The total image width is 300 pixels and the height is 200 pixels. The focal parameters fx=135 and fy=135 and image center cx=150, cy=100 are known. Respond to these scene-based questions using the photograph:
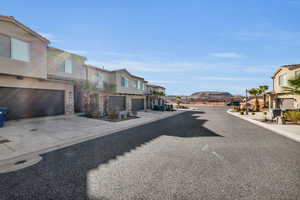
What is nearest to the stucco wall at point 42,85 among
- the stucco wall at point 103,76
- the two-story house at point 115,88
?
the two-story house at point 115,88

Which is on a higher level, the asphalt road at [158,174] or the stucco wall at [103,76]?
the stucco wall at [103,76]

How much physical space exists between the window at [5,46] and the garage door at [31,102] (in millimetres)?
2521

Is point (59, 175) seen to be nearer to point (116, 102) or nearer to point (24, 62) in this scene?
point (24, 62)

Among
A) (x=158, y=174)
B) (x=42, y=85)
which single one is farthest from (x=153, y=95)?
(x=158, y=174)

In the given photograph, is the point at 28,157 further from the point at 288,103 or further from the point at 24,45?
Result: the point at 288,103

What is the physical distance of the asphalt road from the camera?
9.81ft

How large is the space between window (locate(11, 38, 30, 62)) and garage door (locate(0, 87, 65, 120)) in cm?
250

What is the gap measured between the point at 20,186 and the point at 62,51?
1466 centimetres

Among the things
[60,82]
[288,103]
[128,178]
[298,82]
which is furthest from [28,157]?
[288,103]

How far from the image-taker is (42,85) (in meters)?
12.2

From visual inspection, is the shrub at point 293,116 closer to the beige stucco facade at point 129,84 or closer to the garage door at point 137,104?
the beige stucco facade at point 129,84

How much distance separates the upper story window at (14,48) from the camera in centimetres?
962

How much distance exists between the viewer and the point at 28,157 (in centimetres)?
480

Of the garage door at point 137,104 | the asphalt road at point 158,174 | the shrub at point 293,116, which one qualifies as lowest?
the asphalt road at point 158,174
